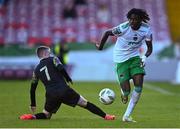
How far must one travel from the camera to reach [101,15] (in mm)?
40531

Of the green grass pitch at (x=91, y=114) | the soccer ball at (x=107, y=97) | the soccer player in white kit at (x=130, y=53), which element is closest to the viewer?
the green grass pitch at (x=91, y=114)

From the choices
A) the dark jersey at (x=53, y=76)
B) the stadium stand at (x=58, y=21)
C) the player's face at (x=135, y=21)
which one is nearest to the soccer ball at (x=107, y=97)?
the dark jersey at (x=53, y=76)

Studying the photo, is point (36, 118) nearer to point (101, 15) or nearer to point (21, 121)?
point (21, 121)

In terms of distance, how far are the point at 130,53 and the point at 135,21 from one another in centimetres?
73

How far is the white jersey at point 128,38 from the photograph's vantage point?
14.7 m

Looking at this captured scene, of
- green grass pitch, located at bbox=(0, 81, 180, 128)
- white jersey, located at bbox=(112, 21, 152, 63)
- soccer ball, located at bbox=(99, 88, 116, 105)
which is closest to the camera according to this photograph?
green grass pitch, located at bbox=(0, 81, 180, 128)

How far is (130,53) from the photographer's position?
14773mm

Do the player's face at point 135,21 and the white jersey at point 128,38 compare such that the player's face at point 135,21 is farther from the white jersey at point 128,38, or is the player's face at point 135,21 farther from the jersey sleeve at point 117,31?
the jersey sleeve at point 117,31

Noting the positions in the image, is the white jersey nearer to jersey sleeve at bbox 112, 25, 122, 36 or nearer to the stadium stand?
jersey sleeve at bbox 112, 25, 122, 36

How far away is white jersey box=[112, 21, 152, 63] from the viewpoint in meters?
14.7

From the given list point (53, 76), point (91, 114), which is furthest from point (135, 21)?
point (91, 114)

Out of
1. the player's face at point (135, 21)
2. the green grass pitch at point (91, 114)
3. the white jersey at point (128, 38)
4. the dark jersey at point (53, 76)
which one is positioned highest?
the player's face at point (135, 21)

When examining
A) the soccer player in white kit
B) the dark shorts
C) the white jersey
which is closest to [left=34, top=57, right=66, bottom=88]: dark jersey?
the dark shorts

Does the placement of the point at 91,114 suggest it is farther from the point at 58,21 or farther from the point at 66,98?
the point at 58,21
